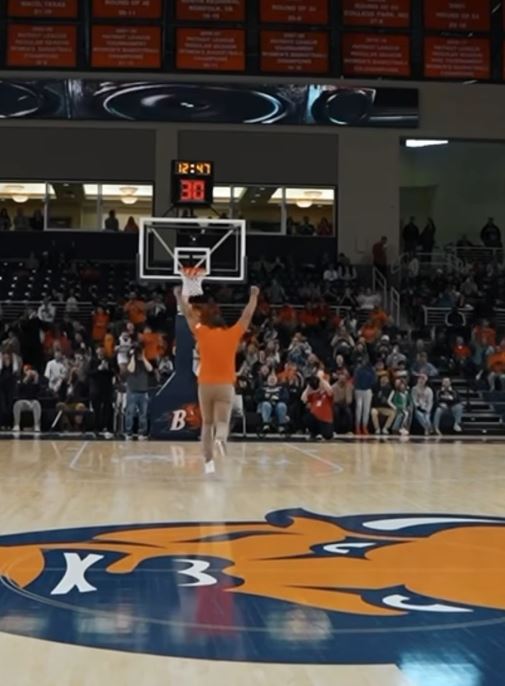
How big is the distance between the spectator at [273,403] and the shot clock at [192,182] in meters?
3.92

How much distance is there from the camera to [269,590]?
16.0ft

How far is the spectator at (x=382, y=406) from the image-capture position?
18578 millimetres

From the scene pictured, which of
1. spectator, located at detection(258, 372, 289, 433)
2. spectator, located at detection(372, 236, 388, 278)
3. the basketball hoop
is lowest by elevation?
spectator, located at detection(258, 372, 289, 433)

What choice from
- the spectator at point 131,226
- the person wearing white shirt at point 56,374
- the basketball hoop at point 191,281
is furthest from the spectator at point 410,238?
the basketball hoop at point 191,281

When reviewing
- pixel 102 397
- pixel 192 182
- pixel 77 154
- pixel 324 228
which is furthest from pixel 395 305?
pixel 192 182

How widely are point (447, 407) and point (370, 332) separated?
11.0 feet

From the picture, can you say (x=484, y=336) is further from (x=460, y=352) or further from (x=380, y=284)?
(x=380, y=284)

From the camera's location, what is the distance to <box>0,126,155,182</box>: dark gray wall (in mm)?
26672

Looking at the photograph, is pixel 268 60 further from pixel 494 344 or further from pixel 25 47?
pixel 494 344

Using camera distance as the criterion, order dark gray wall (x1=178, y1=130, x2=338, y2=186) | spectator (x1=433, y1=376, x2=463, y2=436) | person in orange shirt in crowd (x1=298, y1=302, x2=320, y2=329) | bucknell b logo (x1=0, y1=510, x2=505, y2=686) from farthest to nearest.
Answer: dark gray wall (x1=178, y1=130, x2=338, y2=186), person in orange shirt in crowd (x1=298, y1=302, x2=320, y2=329), spectator (x1=433, y1=376, x2=463, y2=436), bucknell b logo (x1=0, y1=510, x2=505, y2=686)

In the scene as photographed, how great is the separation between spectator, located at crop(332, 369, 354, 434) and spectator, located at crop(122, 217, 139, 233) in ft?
34.5

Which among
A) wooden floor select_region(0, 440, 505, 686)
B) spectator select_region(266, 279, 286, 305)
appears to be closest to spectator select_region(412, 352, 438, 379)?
spectator select_region(266, 279, 286, 305)

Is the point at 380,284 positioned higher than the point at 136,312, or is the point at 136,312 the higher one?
the point at 380,284

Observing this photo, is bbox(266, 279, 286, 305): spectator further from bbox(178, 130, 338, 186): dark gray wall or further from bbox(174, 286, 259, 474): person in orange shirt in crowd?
bbox(174, 286, 259, 474): person in orange shirt in crowd
